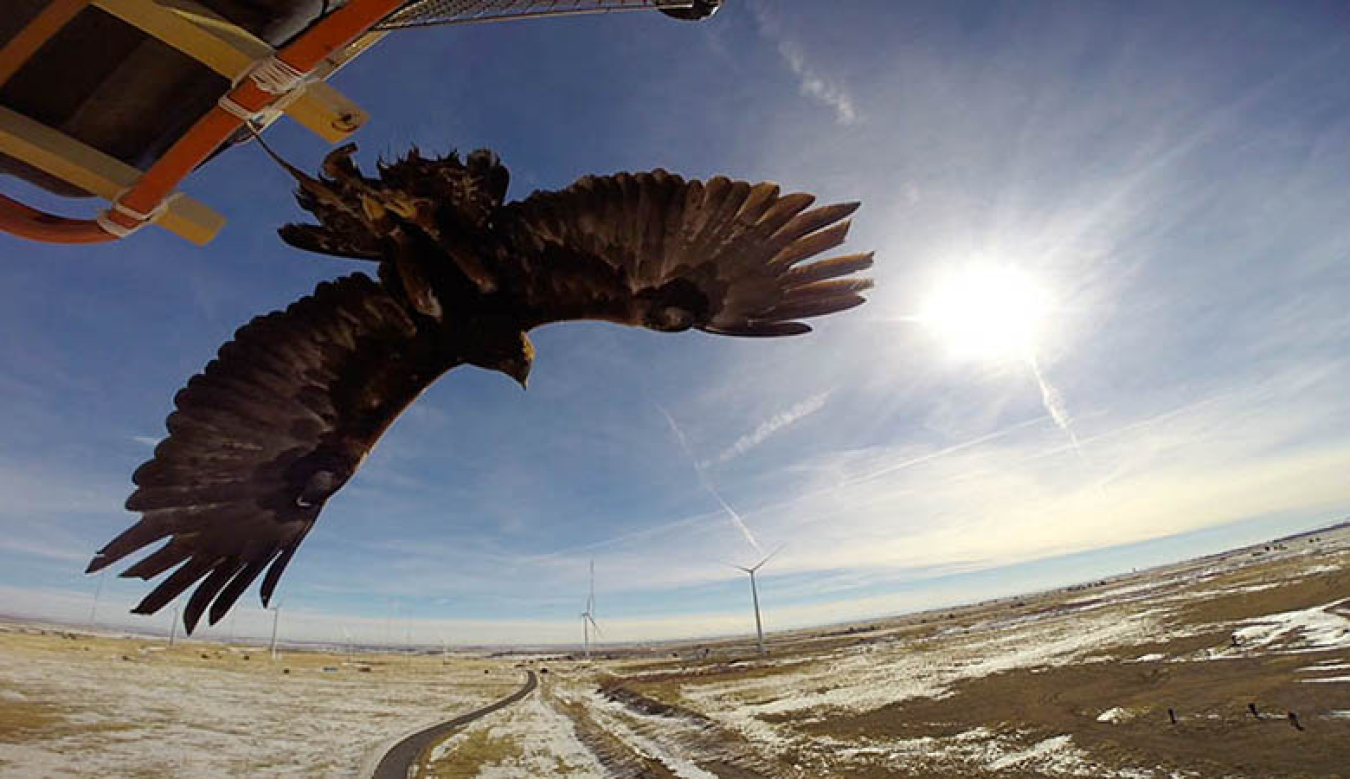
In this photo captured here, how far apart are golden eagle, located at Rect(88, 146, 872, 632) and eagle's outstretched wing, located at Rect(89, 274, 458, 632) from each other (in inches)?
0.5

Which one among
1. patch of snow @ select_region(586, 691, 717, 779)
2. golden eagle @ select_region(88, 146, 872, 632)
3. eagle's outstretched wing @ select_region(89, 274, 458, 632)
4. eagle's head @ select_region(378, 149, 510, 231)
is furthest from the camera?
patch of snow @ select_region(586, 691, 717, 779)

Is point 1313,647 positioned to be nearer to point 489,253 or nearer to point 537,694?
point 489,253

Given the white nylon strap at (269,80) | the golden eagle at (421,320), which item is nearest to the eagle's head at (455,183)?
the golden eagle at (421,320)

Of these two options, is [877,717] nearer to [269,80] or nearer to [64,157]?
[269,80]

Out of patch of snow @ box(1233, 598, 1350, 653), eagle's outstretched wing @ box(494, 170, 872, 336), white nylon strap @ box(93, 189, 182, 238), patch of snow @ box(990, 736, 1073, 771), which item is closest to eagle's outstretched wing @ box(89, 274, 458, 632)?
eagle's outstretched wing @ box(494, 170, 872, 336)

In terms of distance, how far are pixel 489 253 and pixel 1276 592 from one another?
44.2 metres

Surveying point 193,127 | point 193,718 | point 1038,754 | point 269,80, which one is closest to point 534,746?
point 1038,754

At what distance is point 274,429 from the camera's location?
6.21 meters

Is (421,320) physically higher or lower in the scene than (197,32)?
higher

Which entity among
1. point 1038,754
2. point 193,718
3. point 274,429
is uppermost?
point 274,429

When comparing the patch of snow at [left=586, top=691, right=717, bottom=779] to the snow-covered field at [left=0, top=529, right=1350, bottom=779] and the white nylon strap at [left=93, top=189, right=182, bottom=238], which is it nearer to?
the snow-covered field at [left=0, top=529, right=1350, bottom=779]

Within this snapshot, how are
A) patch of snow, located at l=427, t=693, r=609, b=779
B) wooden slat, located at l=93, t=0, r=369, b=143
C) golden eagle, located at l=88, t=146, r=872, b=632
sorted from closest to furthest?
wooden slat, located at l=93, t=0, r=369, b=143
golden eagle, located at l=88, t=146, r=872, b=632
patch of snow, located at l=427, t=693, r=609, b=779

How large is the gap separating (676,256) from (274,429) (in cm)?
450

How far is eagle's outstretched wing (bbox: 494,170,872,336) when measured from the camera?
208 inches
